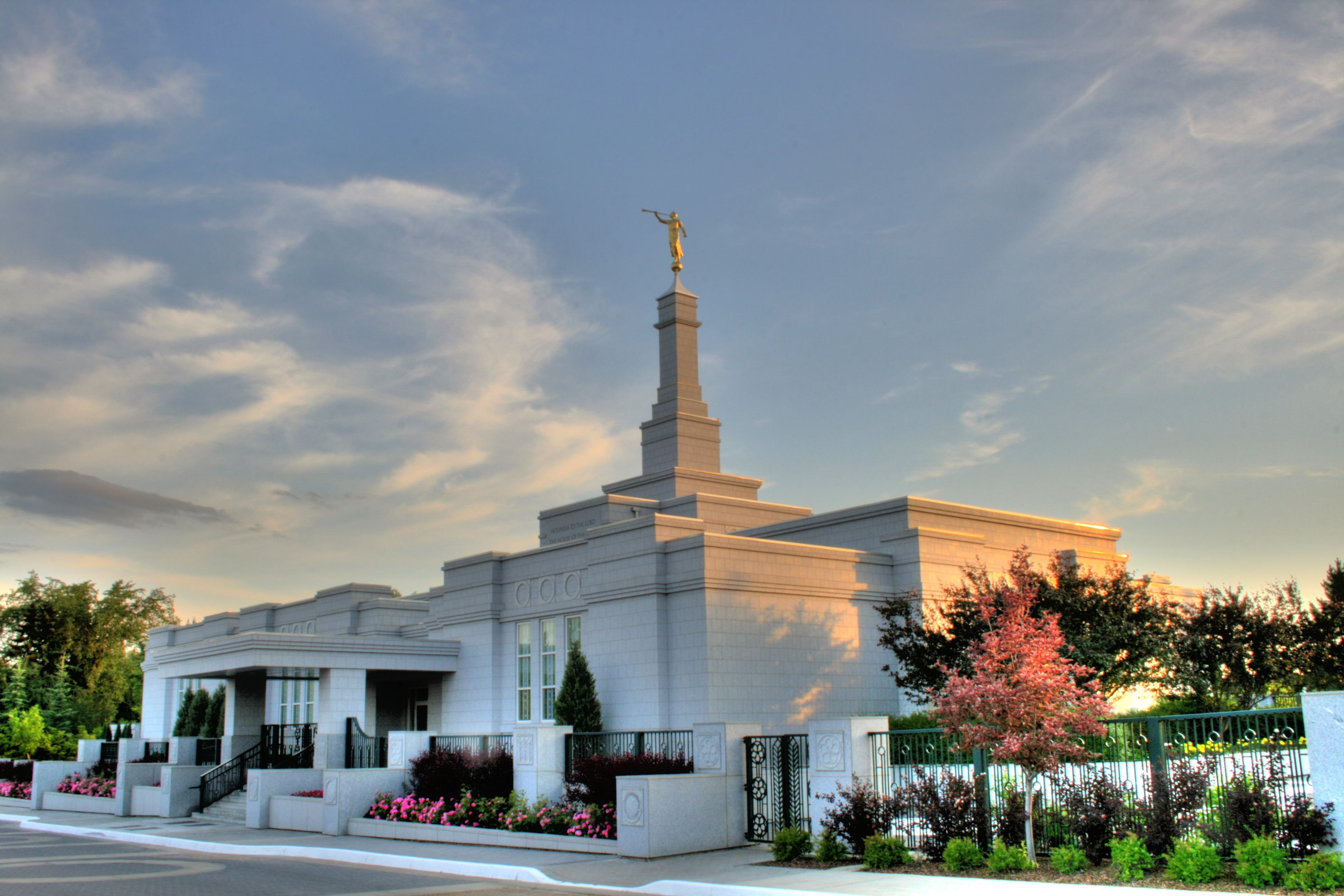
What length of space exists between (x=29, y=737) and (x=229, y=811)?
20563mm

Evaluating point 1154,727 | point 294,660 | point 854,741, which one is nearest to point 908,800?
point 854,741

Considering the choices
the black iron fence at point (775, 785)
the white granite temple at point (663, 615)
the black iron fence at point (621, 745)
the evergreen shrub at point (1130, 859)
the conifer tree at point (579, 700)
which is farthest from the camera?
the conifer tree at point (579, 700)

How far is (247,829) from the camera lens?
2377cm

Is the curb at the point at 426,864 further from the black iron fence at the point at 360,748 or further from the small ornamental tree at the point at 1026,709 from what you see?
the black iron fence at the point at 360,748

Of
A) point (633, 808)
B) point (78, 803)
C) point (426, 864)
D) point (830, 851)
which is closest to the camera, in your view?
point (830, 851)

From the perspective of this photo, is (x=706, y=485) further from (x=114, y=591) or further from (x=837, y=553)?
(x=114, y=591)

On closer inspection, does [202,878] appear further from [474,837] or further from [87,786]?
[87,786]

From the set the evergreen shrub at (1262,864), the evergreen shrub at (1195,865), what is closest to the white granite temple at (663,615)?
the evergreen shrub at (1195,865)

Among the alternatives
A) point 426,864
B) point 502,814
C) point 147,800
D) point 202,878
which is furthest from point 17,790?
point 426,864

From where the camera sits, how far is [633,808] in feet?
54.4

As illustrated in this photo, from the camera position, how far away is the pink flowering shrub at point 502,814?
1794cm

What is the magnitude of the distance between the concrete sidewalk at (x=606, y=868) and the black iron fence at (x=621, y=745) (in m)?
2.05

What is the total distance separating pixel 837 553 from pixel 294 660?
13.6m

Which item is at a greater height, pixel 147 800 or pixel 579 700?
pixel 579 700
